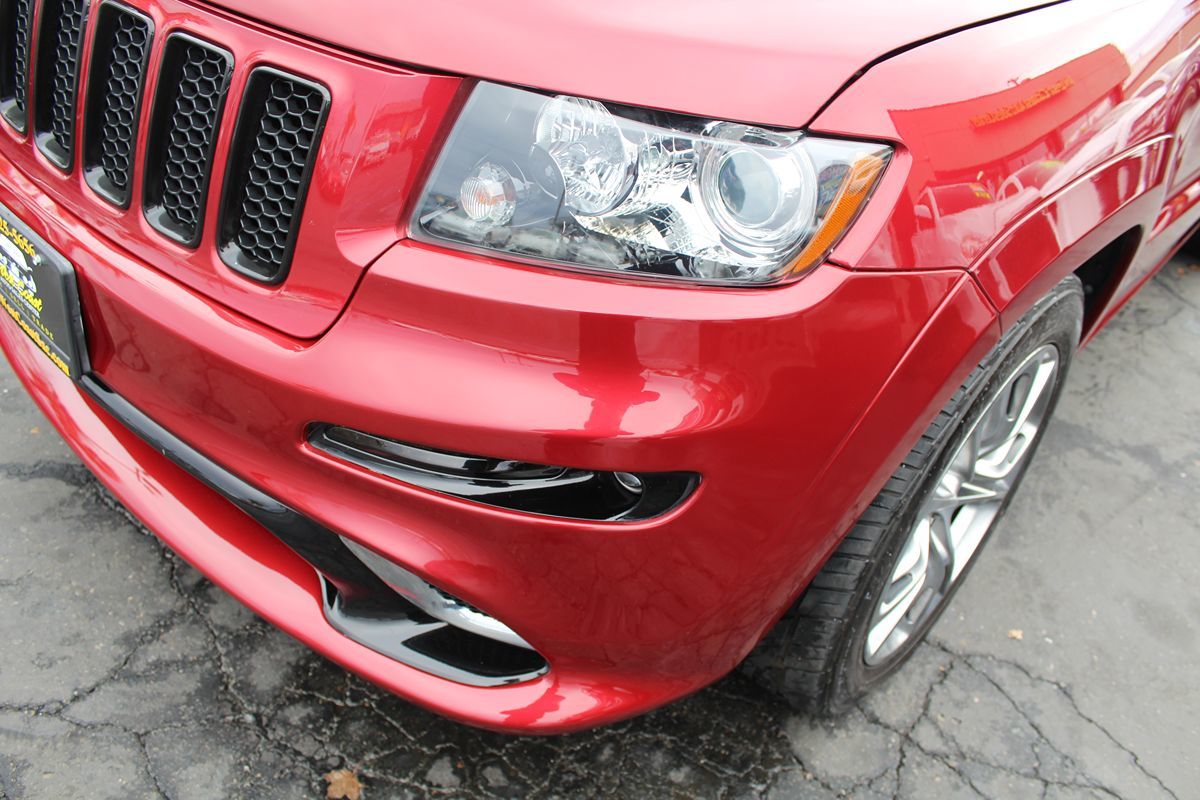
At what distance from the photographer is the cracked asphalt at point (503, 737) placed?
5.63 ft

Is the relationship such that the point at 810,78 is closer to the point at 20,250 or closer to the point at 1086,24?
the point at 1086,24

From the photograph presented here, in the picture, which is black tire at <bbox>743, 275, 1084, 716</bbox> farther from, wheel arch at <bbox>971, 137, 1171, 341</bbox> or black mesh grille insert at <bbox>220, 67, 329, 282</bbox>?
black mesh grille insert at <bbox>220, 67, 329, 282</bbox>

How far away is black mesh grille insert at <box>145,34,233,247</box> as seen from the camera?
4.16 feet

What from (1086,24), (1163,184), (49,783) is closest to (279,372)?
(49,783)

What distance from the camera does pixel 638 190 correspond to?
119 centimetres

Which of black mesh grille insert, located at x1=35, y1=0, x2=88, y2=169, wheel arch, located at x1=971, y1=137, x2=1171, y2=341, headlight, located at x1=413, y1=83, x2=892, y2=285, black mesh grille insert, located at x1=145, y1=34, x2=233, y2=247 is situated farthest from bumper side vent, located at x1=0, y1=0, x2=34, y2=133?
wheel arch, located at x1=971, y1=137, x2=1171, y2=341

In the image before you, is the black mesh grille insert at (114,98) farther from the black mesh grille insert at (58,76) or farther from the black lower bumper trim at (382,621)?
the black lower bumper trim at (382,621)

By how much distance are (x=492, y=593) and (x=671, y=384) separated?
0.38m

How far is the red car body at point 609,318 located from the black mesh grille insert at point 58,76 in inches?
4.9

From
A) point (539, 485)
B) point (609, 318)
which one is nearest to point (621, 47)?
point (609, 318)

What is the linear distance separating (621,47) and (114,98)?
2.55ft

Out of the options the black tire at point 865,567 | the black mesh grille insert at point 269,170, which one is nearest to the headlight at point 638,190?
the black mesh grille insert at point 269,170

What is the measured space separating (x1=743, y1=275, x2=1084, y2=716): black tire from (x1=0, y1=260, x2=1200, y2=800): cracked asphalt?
0.52 feet

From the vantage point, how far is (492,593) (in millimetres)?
1302
